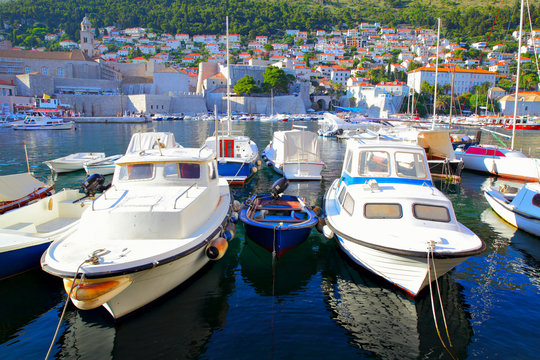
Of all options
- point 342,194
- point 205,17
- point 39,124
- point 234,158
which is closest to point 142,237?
point 342,194

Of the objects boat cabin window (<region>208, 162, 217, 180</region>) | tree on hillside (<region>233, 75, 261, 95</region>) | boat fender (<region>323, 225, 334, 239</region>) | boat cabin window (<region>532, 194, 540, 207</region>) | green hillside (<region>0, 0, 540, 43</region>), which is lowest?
boat fender (<region>323, 225, 334, 239</region>)

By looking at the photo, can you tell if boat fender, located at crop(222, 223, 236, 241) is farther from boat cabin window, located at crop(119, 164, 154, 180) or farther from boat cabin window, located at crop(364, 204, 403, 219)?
boat cabin window, located at crop(364, 204, 403, 219)

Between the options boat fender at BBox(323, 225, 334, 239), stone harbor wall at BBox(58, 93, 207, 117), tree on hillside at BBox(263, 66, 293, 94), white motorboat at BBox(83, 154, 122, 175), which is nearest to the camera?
boat fender at BBox(323, 225, 334, 239)

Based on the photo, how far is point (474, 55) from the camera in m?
131

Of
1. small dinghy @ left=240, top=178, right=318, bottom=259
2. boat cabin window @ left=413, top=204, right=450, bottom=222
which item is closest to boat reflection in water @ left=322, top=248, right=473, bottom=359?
small dinghy @ left=240, top=178, right=318, bottom=259

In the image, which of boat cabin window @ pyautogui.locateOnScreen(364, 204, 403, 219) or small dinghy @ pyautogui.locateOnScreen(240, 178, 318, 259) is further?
small dinghy @ pyautogui.locateOnScreen(240, 178, 318, 259)

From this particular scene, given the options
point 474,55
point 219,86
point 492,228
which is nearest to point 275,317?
point 492,228

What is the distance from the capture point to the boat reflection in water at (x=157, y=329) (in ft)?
18.1

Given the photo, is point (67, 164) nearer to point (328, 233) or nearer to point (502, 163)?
point (328, 233)

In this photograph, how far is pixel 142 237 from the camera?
6387 mm

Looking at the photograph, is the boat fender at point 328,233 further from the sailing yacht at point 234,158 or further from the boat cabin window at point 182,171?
the sailing yacht at point 234,158

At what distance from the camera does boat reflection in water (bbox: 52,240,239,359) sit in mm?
5508

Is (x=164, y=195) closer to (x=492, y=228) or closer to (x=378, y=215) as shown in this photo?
(x=378, y=215)

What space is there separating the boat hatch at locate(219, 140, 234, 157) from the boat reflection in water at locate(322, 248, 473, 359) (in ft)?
36.7
